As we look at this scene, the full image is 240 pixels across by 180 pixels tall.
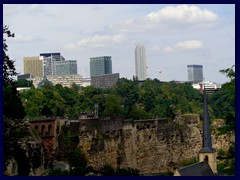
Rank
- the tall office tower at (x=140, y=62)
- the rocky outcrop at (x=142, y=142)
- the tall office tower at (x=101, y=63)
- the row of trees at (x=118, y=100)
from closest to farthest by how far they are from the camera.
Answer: the rocky outcrop at (x=142, y=142) → the row of trees at (x=118, y=100) → the tall office tower at (x=140, y=62) → the tall office tower at (x=101, y=63)

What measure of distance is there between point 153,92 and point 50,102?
45.3 ft

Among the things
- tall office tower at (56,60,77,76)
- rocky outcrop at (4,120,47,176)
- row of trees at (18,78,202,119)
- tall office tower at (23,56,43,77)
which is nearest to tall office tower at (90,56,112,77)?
tall office tower at (56,60,77,76)

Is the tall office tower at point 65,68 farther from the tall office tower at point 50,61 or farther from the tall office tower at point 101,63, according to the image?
the tall office tower at point 101,63

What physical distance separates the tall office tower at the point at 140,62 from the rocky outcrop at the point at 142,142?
4.35 metres

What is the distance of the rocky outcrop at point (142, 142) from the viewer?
2973cm

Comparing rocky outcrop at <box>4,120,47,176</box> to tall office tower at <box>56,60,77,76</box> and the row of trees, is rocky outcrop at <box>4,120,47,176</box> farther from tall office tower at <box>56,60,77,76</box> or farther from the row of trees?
tall office tower at <box>56,60,77,76</box>

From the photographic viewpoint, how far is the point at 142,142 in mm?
34406

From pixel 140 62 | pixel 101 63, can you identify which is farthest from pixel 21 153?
pixel 101 63

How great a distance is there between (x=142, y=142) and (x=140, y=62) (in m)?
13.1

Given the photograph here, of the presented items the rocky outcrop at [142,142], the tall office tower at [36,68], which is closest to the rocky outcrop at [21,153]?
the rocky outcrop at [142,142]

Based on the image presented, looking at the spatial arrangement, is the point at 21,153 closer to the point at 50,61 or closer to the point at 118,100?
the point at 118,100

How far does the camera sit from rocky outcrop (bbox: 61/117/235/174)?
2973cm

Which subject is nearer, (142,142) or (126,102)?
(142,142)

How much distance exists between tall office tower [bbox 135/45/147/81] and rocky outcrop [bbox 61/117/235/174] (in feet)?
14.3
